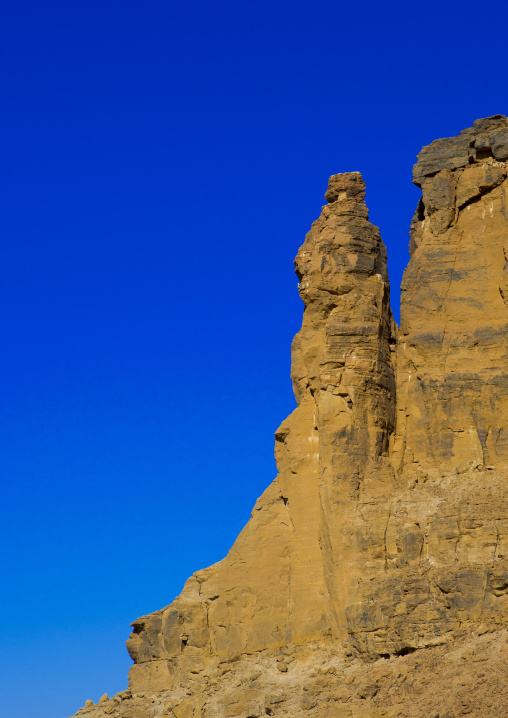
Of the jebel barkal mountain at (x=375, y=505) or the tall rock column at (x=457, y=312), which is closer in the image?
the jebel barkal mountain at (x=375, y=505)

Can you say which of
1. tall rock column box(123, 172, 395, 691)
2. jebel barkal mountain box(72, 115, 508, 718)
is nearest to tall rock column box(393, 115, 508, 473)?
jebel barkal mountain box(72, 115, 508, 718)

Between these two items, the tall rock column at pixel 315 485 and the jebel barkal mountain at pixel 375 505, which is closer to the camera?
the jebel barkal mountain at pixel 375 505

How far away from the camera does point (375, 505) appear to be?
177ft

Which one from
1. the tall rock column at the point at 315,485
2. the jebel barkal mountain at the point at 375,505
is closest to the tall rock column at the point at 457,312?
the jebel barkal mountain at the point at 375,505

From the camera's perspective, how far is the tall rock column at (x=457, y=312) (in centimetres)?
5472

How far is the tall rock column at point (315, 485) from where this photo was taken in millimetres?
54750

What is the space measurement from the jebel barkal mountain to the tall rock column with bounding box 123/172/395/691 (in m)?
0.07

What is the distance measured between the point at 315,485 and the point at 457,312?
9014 millimetres

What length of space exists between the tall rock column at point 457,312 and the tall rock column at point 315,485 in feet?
3.74

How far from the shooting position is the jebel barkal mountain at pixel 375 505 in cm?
4966

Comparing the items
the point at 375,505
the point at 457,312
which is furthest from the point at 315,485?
the point at 457,312

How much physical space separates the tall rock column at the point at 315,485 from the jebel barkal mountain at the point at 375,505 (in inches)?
2.8

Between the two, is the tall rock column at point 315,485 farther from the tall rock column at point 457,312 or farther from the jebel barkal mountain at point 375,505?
the tall rock column at point 457,312

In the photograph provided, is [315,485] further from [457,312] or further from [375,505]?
[457,312]
